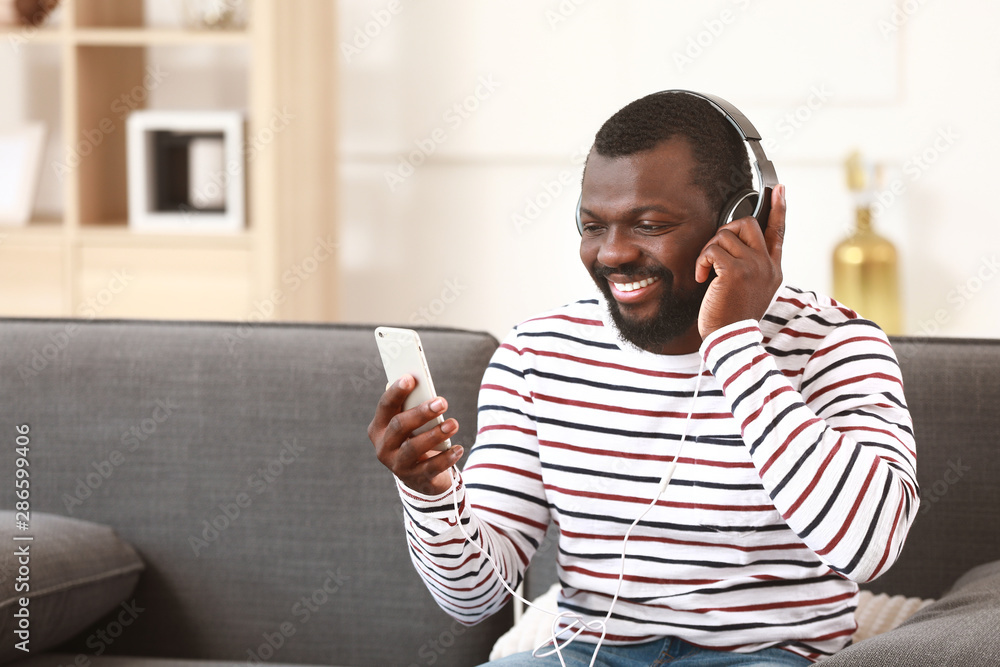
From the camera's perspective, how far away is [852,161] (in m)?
2.49

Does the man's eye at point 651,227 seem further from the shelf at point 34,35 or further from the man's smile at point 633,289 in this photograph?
the shelf at point 34,35

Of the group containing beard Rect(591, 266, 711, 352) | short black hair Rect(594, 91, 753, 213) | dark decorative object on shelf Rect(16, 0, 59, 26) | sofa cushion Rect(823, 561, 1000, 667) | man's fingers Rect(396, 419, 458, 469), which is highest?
dark decorative object on shelf Rect(16, 0, 59, 26)

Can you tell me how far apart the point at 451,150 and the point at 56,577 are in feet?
5.91

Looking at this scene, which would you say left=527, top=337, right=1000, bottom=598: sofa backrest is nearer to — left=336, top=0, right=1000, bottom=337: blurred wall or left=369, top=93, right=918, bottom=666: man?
left=369, top=93, right=918, bottom=666: man

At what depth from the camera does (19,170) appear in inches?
105

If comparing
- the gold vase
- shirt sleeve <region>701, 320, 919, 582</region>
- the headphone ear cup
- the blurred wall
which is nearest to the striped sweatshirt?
shirt sleeve <region>701, 320, 919, 582</region>

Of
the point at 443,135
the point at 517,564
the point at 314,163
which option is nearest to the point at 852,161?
the point at 443,135

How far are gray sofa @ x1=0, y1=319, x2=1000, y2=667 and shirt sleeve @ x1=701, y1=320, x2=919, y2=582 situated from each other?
367 millimetres

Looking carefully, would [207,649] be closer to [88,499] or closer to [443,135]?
[88,499]

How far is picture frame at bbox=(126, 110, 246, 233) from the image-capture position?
8.41 feet

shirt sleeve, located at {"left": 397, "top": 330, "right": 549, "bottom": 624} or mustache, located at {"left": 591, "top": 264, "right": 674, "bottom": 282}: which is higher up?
mustache, located at {"left": 591, "top": 264, "right": 674, "bottom": 282}

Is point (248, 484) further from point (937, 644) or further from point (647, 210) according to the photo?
point (937, 644)

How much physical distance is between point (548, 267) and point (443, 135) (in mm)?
465

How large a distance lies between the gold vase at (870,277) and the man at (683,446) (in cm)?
141
